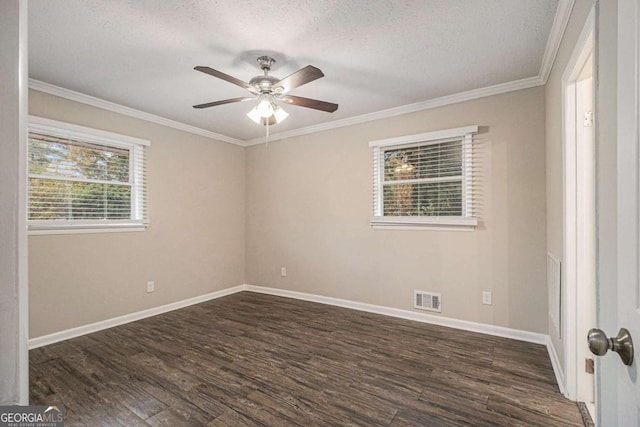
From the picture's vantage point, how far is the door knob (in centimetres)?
71

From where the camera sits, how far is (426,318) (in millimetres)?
3516

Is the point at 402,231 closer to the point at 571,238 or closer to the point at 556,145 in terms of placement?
the point at 556,145

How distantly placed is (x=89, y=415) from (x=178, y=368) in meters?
0.64

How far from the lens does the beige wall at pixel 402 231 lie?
2984mm

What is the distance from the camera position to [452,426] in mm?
1797

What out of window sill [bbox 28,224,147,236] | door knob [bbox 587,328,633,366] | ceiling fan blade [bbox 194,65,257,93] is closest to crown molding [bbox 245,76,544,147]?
ceiling fan blade [bbox 194,65,257,93]

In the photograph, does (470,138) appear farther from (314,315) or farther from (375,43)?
(314,315)

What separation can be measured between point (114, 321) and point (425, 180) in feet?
12.5

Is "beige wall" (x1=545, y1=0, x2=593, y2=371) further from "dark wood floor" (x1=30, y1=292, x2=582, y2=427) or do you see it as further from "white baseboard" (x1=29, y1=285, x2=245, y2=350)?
"white baseboard" (x1=29, y1=285, x2=245, y2=350)

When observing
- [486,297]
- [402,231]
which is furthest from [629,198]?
[402,231]

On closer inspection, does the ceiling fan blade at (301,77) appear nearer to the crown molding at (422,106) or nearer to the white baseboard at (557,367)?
the crown molding at (422,106)

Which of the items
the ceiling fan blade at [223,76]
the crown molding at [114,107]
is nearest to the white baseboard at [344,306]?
the crown molding at [114,107]

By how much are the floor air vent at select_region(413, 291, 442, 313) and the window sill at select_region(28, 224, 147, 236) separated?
10.9 feet

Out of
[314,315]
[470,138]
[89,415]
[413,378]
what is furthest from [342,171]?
[89,415]
